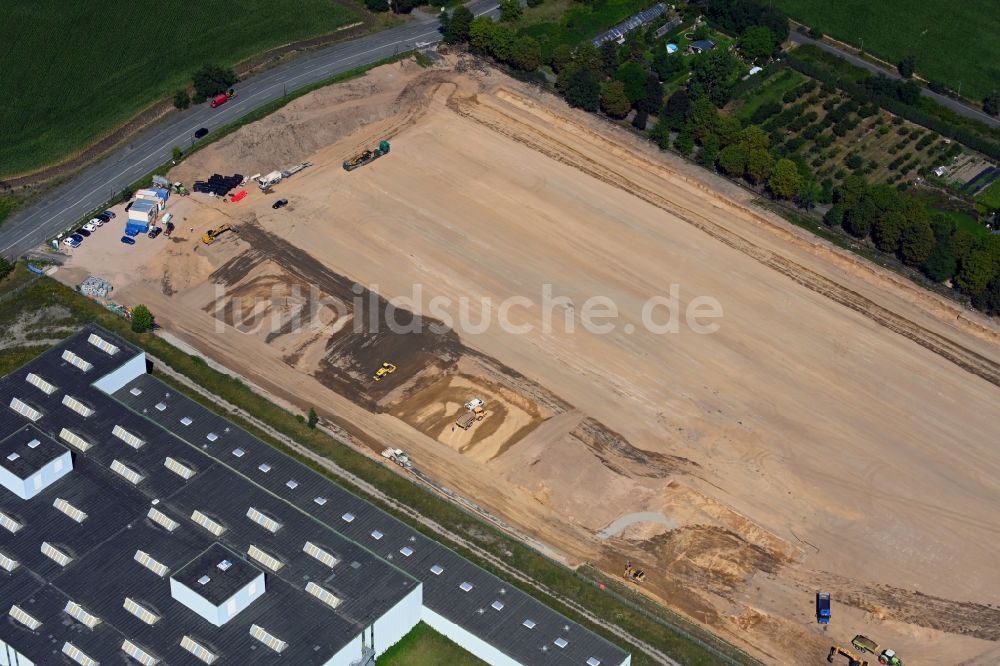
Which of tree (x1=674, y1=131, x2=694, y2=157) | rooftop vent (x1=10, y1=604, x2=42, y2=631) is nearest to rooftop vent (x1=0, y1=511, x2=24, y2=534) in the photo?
rooftop vent (x1=10, y1=604, x2=42, y2=631)

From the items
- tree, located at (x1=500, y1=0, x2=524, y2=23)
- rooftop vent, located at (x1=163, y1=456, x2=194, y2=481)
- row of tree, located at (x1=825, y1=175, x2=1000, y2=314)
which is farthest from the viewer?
tree, located at (x1=500, y1=0, x2=524, y2=23)

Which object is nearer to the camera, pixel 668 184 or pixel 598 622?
pixel 598 622

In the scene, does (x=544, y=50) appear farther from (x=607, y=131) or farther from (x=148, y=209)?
(x=148, y=209)

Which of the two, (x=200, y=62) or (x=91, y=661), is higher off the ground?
(x=200, y=62)

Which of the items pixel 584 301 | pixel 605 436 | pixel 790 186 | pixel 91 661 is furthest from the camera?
pixel 790 186

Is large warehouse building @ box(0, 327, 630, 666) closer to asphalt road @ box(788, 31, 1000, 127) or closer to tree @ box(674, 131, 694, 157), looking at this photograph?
tree @ box(674, 131, 694, 157)

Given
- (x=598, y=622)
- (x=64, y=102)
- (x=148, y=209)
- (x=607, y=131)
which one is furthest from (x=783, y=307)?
(x=64, y=102)

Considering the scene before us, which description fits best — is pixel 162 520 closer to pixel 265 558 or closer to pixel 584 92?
pixel 265 558
